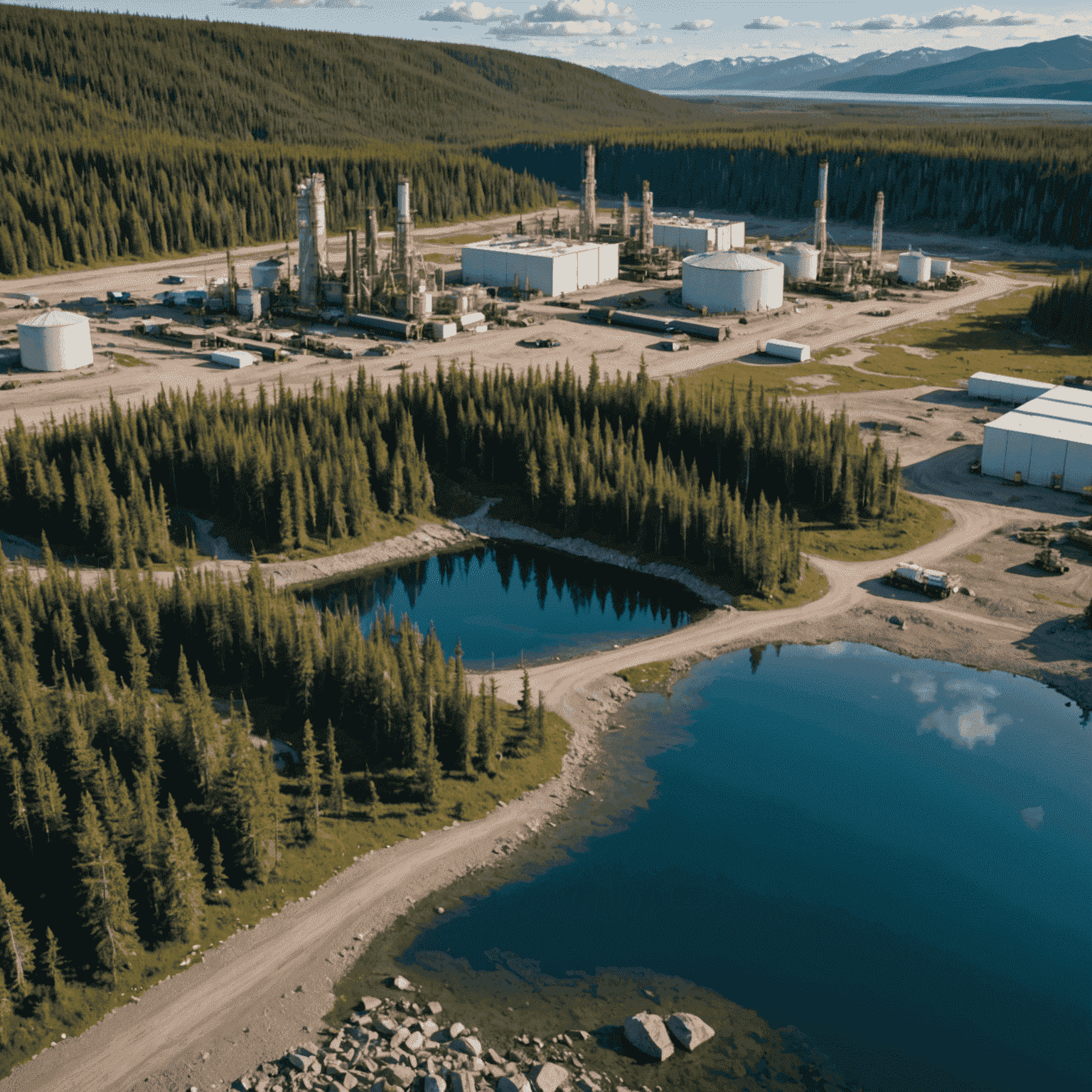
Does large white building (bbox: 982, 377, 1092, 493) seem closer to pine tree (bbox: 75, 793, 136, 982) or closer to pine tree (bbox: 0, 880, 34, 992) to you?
pine tree (bbox: 75, 793, 136, 982)

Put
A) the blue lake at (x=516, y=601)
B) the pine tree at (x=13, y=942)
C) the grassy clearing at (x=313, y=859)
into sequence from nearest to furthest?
the grassy clearing at (x=313, y=859) → the pine tree at (x=13, y=942) → the blue lake at (x=516, y=601)

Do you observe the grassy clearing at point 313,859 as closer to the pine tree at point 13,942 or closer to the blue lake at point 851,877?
the pine tree at point 13,942

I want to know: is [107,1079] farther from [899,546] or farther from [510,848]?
[899,546]

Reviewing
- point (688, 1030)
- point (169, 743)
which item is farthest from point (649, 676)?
point (688, 1030)

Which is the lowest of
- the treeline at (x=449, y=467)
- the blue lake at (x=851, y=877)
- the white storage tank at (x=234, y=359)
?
the blue lake at (x=851, y=877)

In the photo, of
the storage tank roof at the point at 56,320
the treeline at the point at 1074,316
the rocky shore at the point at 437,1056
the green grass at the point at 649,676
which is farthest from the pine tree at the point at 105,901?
the treeline at the point at 1074,316

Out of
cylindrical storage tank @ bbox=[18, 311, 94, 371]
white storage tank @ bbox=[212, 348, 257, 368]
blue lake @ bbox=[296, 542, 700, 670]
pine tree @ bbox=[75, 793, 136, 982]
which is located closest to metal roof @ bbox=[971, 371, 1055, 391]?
blue lake @ bbox=[296, 542, 700, 670]
